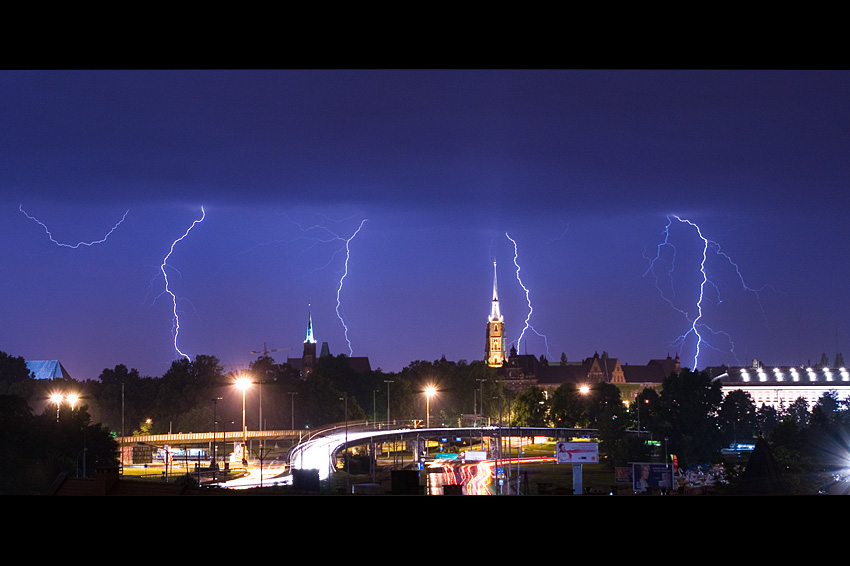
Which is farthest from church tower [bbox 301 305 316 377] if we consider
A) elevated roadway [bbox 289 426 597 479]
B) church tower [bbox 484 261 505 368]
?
elevated roadway [bbox 289 426 597 479]

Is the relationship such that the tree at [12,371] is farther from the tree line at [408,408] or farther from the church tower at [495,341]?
the church tower at [495,341]

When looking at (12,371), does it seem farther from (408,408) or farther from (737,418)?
(737,418)

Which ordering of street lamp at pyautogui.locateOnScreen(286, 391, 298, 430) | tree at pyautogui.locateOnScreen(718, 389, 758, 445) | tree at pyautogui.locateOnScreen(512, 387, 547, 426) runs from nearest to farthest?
tree at pyautogui.locateOnScreen(718, 389, 758, 445) → street lamp at pyautogui.locateOnScreen(286, 391, 298, 430) → tree at pyautogui.locateOnScreen(512, 387, 547, 426)

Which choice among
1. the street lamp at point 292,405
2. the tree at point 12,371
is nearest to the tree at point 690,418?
the street lamp at point 292,405

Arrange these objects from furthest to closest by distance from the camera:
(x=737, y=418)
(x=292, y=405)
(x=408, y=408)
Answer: (x=408, y=408) → (x=292, y=405) → (x=737, y=418)

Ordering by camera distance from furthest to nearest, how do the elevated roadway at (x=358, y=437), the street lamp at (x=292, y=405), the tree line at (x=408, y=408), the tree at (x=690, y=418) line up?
the street lamp at (x=292, y=405) → the tree at (x=690, y=418) → the elevated roadway at (x=358, y=437) → the tree line at (x=408, y=408)

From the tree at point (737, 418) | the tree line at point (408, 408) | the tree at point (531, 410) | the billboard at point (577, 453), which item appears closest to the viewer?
the billboard at point (577, 453)

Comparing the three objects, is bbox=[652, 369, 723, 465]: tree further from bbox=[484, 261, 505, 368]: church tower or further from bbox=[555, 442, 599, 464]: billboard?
bbox=[484, 261, 505, 368]: church tower

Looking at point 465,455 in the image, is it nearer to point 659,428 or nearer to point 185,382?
point 659,428

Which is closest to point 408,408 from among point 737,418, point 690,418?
point 737,418
